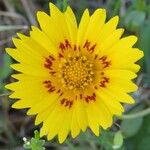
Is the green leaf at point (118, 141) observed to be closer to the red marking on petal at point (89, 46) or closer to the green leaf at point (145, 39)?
the red marking on petal at point (89, 46)

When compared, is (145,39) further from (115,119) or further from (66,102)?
(66,102)

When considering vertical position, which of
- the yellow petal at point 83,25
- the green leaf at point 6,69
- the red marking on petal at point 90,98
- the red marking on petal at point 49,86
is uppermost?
the yellow petal at point 83,25

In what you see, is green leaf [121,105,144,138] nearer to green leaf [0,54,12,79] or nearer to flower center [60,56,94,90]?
flower center [60,56,94,90]

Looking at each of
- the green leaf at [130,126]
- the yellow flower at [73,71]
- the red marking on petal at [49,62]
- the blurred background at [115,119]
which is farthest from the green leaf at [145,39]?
the red marking on petal at [49,62]

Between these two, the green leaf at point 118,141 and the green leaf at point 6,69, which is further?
the green leaf at point 6,69

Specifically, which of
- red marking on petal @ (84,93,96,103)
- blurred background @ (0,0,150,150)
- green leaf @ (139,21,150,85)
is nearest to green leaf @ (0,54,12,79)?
blurred background @ (0,0,150,150)

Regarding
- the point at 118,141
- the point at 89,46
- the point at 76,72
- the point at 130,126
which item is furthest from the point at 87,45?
the point at 130,126

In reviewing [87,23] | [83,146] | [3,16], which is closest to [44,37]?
[87,23]
